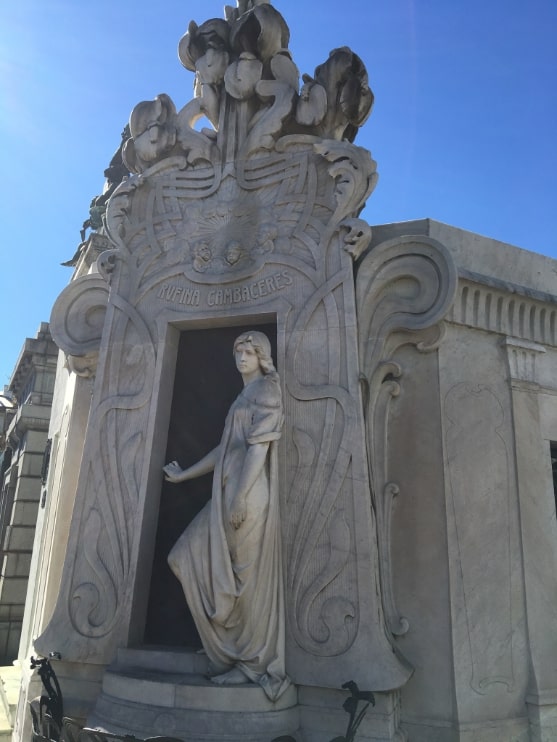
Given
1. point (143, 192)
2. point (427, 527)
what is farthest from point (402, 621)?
point (143, 192)

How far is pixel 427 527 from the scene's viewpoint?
5719 millimetres

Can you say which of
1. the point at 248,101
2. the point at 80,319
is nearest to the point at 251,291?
the point at 80,319

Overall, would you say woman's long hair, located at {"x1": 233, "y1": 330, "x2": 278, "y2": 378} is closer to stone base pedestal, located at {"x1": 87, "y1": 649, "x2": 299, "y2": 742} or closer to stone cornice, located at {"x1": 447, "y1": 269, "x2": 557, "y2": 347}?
stone cornice, located at {"x1": 447, "y1": 269, "x2": 557, "y2": 347}

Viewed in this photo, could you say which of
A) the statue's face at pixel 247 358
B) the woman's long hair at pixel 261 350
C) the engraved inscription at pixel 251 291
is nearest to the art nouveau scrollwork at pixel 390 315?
the engraved inscription at pixel 251 291

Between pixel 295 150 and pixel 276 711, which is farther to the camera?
pixel 295 150

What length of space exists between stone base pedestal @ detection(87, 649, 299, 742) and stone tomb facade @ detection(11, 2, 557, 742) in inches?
0.7

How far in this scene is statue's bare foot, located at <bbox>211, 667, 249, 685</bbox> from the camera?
488cm

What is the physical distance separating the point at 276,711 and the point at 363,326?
356 cm

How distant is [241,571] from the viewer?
5113 mm

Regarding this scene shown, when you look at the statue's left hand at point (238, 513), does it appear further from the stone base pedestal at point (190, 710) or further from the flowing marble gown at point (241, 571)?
the stone base pedestal at point (190, 710)

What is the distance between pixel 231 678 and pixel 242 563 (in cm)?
90

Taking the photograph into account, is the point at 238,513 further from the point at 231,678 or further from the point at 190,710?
the point at 190,710

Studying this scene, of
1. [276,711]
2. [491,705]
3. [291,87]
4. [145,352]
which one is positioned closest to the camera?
[276,711]

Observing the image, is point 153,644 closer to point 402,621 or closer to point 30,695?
point 30,695
